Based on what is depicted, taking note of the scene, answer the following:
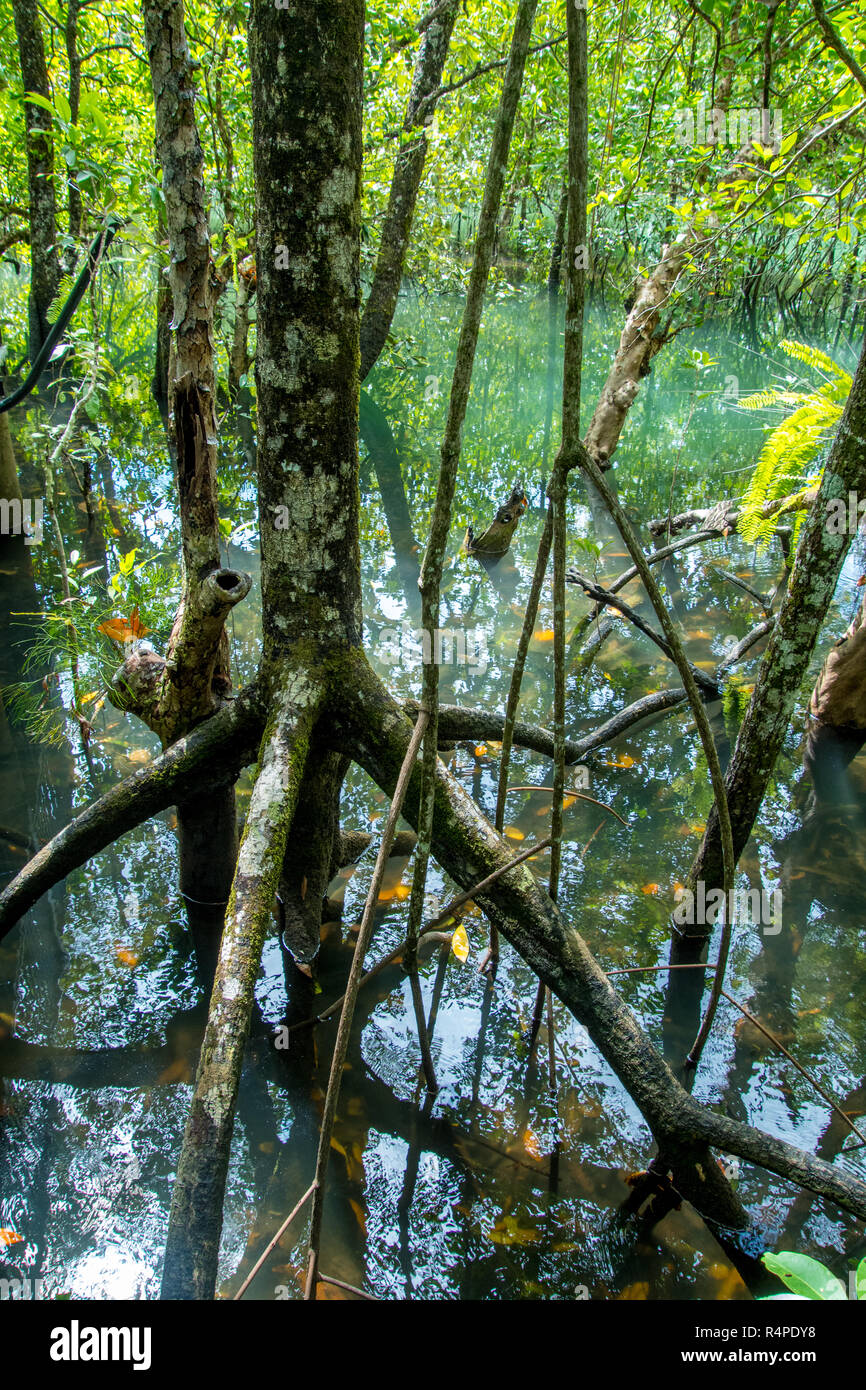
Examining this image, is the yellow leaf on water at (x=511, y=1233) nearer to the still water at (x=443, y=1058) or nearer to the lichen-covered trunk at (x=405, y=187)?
the still water at (x=443, y=1058)

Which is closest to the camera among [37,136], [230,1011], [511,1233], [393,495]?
[230,1011]

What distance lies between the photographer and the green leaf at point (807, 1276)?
4.13ft

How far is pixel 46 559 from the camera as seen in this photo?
22.1ft

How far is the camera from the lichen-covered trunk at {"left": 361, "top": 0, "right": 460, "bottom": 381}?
578 centimetres

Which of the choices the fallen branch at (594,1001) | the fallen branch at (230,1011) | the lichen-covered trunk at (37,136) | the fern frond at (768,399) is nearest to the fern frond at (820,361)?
the fern frond at (768,399)

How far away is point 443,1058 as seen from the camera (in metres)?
2.96

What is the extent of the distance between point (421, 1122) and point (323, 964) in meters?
0.83
